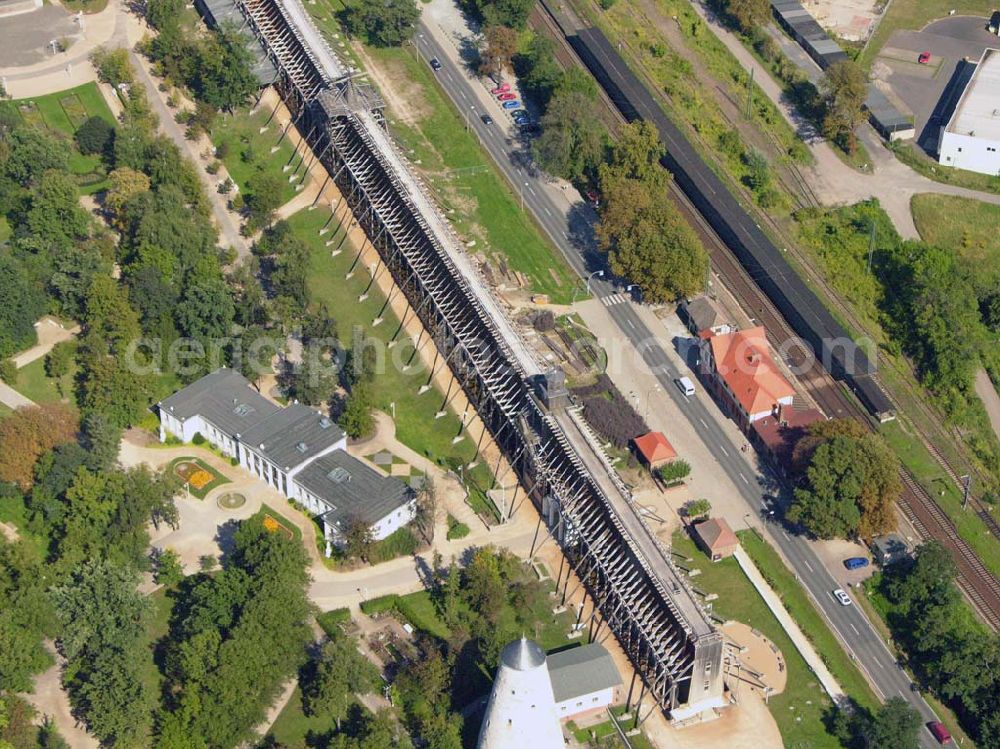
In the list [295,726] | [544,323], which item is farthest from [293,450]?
[544,323]

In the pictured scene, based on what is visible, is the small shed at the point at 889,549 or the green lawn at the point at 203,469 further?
the green lawn at the point at 203,469

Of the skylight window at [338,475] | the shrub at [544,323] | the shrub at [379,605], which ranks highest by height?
the skylight window at [338,475]

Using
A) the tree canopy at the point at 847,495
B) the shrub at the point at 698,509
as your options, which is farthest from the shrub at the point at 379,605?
the tree canopy at the point at 847,495

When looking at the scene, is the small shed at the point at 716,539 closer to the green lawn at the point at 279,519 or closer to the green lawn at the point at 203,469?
the green lawn at the point at 279,519

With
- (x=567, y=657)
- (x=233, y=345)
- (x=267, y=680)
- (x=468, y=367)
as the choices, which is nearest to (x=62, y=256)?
(x=233, y=345)

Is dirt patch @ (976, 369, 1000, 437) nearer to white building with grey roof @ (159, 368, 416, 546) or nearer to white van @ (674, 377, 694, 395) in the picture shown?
white van @ (674, 377, 694, 395)

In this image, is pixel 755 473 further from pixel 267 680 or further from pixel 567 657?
pixel 267 680

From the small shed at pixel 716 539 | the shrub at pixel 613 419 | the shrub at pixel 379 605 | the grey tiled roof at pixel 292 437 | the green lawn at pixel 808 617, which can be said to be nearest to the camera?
the green lawn at pixel 808 617
